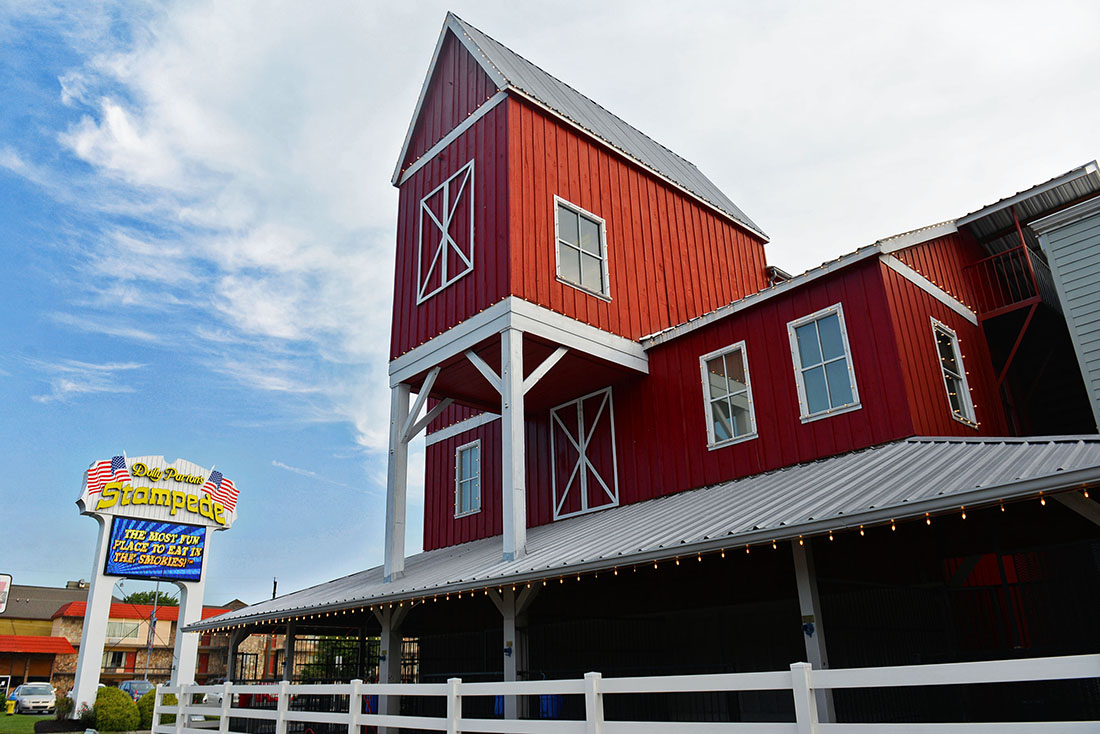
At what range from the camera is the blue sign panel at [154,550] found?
23625mm

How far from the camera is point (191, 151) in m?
41.9

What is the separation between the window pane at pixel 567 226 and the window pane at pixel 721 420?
415 cm

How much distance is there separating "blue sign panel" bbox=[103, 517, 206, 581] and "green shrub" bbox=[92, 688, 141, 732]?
3548 millimetres

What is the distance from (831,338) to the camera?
39.3ft

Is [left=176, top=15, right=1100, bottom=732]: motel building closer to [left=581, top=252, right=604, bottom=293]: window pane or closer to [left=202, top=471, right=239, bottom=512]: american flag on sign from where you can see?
[left=581, top=252, right=604, bottom=293]: window pane

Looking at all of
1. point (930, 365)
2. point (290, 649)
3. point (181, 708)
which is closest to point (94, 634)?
point (290, 649)

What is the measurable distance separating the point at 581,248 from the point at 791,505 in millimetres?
7608

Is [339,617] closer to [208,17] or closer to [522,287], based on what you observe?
[522,287]

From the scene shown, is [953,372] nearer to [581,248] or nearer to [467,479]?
[581,248]

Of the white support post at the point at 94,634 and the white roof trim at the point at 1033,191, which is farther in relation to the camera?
the white support post at the point at 94,634

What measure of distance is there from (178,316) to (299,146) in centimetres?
4126

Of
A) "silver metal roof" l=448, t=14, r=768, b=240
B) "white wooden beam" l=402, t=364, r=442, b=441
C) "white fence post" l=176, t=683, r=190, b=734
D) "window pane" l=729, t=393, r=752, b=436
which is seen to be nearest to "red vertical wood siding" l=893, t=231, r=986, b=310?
"window pane" l=729, t=393, r=752, b=436

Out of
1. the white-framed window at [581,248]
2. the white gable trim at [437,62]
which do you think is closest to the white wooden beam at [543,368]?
the white-framed window at [581,248]

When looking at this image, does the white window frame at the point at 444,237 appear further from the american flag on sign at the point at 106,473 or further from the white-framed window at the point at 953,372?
the american flag on sign at the point at 106,473
